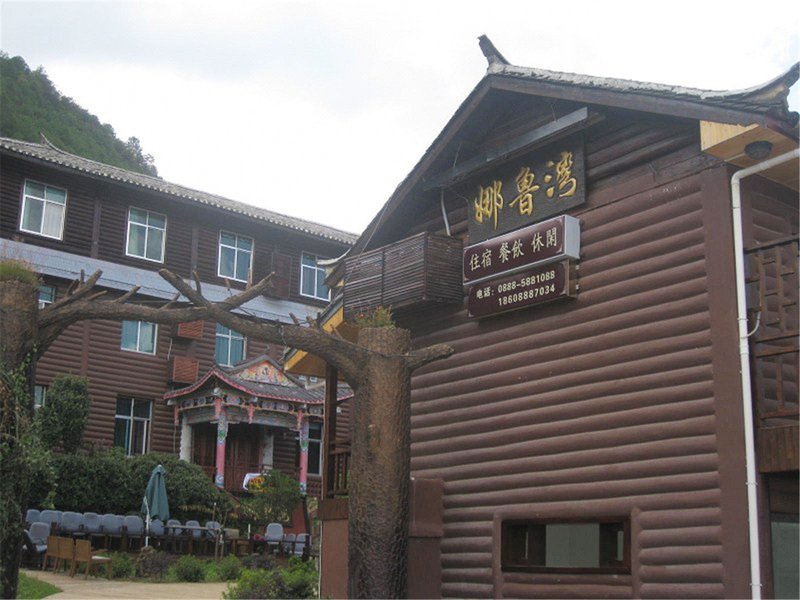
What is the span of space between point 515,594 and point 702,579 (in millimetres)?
2550

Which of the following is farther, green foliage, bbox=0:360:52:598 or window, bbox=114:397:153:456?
window, bbox=114:397:153:456

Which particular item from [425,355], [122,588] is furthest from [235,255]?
[425,355]

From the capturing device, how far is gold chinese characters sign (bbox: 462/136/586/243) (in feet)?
37.0

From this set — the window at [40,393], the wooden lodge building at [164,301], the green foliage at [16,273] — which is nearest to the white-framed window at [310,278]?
the wooden lodge building at [164,301]

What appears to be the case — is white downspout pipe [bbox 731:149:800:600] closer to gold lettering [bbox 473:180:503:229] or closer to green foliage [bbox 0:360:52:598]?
gold lettering [bbox 473:180:503:229]

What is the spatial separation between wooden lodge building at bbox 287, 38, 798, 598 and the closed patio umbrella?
8670 mm

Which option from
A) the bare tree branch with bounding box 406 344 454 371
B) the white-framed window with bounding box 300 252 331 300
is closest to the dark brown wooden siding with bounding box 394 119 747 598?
the bare tree branch with bounding box 406 344 454 371

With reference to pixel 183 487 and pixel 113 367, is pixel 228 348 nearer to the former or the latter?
pixel 113 367

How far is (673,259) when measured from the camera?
32.6 feet

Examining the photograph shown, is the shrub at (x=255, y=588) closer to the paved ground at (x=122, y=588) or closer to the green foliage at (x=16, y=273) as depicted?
the paved ground at (x=122, y=588)

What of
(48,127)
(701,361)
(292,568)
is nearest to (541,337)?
(701,361)

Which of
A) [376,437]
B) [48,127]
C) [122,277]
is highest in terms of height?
[48,127]

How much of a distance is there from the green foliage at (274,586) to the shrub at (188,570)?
200 inches

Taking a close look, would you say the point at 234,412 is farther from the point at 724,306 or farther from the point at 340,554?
the point at 724,306
